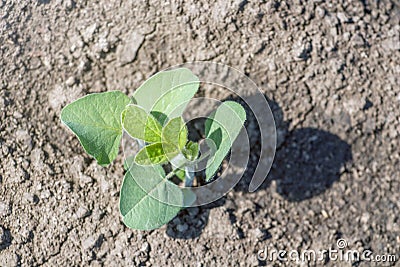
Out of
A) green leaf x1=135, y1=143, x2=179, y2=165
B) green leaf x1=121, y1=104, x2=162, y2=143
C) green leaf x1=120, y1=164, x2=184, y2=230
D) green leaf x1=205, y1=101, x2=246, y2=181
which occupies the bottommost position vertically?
green leaf x1=120, y1=164, x2=184, y2=230

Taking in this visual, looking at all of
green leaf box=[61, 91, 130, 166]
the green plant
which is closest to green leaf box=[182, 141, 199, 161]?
the green plant

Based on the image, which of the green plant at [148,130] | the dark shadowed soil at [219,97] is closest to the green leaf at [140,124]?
the green plant at [148,130]

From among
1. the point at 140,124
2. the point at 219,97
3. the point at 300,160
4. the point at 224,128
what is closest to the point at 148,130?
the point at 140,124

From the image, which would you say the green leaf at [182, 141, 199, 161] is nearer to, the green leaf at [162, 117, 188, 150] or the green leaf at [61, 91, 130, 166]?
the green leaf at [162, 117, 188, 150]

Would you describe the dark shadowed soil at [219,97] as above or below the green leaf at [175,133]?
below

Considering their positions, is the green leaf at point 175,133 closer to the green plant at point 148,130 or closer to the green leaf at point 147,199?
the green plant at point 148,130

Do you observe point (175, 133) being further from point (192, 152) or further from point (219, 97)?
point (219, 97)
